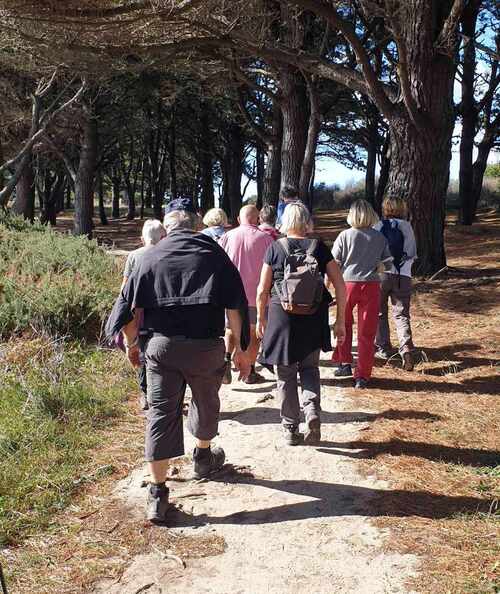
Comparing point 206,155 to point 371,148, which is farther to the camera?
point 206,155

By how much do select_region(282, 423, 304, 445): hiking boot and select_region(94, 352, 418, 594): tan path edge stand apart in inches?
2.2

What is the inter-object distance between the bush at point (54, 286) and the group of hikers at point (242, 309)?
2.32 meters

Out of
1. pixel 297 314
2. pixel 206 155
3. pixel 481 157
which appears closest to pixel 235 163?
pixel 206 155

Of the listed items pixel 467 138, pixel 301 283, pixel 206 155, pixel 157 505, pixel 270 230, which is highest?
pixel 206 155

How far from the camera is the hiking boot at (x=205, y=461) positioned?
168 inches

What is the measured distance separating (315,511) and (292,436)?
101 cm

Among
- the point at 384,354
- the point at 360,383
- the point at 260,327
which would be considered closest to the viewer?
the point at 260,327

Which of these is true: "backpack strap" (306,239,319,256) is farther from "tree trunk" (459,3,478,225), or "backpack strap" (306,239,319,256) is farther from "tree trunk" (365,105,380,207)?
"tree trunk" (365,105,380,207)

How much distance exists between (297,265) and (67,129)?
66.7ft

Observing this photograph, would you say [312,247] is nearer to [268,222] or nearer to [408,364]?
[268,222]

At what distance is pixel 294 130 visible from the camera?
47.2 ft

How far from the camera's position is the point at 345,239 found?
6.07 meters

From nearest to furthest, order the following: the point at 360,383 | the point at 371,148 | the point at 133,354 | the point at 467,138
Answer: the point at 133,354 < the point at 360,383 < the point at 467,138 < the point at 371,148

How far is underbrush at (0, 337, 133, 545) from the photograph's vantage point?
3996 millimetres
